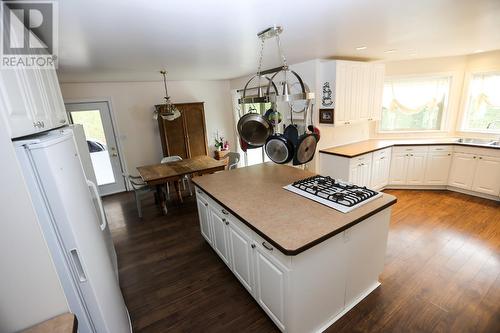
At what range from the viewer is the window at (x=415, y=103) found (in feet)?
14.1

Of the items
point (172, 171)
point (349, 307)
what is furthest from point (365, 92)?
point (172, 171)

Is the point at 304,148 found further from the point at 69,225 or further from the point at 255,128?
the point at 69,225

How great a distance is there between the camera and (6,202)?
97 cm

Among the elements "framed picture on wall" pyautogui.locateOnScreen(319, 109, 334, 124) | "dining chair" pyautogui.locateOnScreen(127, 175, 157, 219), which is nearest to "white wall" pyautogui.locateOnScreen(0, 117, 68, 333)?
"dining chair" pyautogui.locateOnScreen(127, 175, 157, 219)

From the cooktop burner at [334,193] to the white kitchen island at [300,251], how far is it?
0.18ft

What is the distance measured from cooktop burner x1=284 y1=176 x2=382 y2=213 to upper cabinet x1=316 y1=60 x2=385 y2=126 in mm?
1654

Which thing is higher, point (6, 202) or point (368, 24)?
point (368, 24)

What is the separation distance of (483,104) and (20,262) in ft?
19.7

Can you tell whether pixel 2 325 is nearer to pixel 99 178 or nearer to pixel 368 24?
pixel 368 24

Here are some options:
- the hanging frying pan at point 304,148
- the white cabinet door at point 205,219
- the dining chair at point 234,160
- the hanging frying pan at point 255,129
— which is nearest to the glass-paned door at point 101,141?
the dining chair at point 234,160

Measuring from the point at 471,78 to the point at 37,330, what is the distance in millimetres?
6057

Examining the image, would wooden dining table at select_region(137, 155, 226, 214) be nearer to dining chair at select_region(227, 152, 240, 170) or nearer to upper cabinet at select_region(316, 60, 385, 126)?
dining chair at select_region(227, 152, 240, 170)

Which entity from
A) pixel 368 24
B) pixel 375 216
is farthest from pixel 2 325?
pixel 368 24

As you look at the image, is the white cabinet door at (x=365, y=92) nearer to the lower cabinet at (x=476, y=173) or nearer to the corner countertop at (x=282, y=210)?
the lower cabinet at (x=476, y=173)
